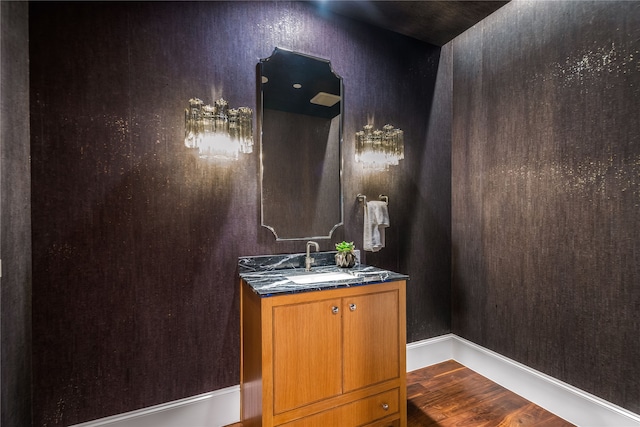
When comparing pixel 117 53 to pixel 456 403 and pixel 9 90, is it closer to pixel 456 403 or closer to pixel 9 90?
pixel 9 90

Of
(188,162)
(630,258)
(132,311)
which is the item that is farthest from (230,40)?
(630,258)

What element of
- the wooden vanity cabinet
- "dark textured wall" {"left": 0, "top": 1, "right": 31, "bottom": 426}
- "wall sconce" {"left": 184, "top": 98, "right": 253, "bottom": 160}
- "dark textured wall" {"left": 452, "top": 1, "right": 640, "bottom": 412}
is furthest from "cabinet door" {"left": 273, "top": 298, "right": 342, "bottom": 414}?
"dark textured wall" {"left": 452, "top": 1, "right": 640, "bottom": 412}

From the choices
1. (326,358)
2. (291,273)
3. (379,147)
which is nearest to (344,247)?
(291,273)

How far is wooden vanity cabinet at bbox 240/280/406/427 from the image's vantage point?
4.82 feet

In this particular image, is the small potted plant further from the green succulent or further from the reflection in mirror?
the reflection in mirror

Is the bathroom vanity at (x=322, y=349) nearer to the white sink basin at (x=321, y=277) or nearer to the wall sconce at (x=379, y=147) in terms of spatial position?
the white sink basin at (x=321, y=277)

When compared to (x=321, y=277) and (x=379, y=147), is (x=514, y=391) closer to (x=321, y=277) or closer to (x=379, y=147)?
(x=321, y=277)

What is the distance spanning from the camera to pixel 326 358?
1573 mm

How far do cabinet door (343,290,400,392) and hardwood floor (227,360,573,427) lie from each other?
1.55ft

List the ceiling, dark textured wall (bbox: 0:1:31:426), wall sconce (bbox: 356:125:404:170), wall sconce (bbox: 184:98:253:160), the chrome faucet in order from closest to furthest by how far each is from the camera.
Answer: dark textured wall (bbox: 0:1:31:426), wall sconce (bbox: 184:98:253:160), the chrome faucet, the ceiling, wall sconce (bbox: 356:125:404:170)

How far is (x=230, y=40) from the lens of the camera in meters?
1.90

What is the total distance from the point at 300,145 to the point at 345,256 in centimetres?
82

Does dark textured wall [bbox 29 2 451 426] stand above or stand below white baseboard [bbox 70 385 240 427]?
above

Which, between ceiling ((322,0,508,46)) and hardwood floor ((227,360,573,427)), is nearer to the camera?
hardwood floor ((227,360,573,427))
